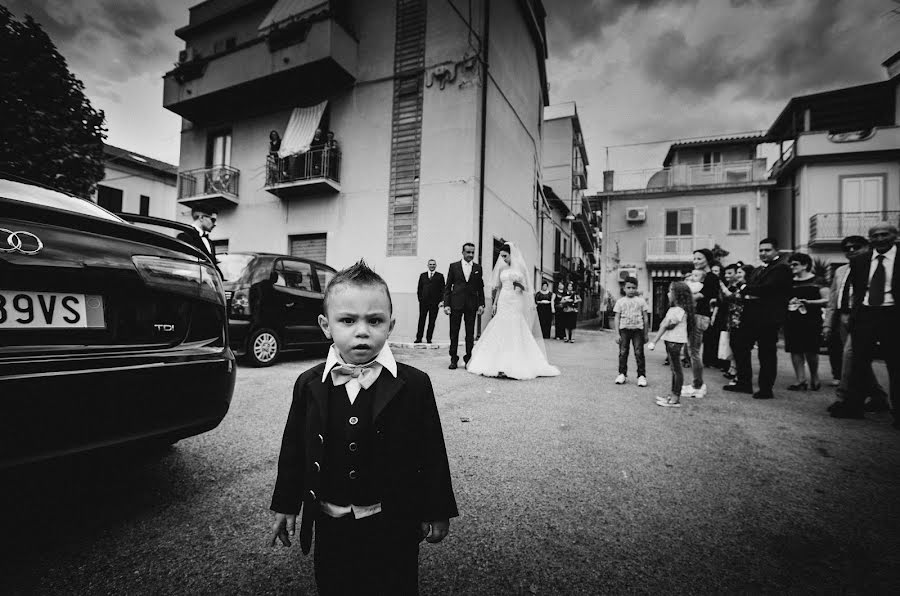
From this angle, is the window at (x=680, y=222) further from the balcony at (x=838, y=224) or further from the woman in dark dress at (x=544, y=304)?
the woman in dark dress at (x=544, y=304)

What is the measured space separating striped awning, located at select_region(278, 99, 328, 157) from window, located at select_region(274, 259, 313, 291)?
7132mm

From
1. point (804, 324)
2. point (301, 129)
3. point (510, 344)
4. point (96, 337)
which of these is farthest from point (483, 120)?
point (96, 337)

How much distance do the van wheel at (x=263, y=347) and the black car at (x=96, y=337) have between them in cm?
385

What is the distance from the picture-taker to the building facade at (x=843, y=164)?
18.8 metres

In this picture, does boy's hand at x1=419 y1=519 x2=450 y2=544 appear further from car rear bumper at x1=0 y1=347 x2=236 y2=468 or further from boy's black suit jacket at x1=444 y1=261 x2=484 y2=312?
boy's black suit jacket at x1=444 y1=261 x2=484 y2=312

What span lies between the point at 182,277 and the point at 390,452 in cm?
156

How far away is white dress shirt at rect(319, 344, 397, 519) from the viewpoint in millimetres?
1121

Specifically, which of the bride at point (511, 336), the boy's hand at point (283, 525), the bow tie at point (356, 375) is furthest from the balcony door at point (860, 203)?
the boy's hand at point (283, 525)

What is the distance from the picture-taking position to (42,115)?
480 cm

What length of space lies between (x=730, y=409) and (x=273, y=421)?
4.68 meters

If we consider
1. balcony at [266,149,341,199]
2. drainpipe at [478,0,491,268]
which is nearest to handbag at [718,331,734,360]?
drainpipe at [478,0,491,268]

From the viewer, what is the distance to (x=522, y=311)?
21.1 ft

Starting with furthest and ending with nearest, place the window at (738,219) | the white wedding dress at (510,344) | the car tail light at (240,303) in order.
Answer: the window at (738,219), the white wedding dress at (510,344), the car tail light at (240,303)

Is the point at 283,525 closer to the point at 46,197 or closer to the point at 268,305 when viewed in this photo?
the point at 46,197
